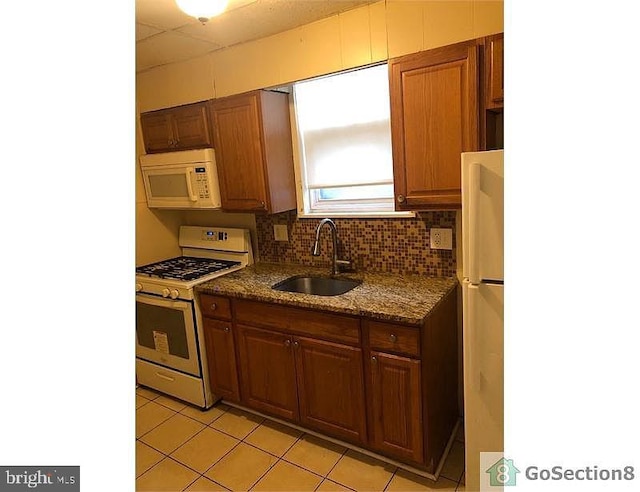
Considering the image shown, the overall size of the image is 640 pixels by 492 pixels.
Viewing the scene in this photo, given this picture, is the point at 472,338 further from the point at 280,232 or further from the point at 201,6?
the point at 201,6

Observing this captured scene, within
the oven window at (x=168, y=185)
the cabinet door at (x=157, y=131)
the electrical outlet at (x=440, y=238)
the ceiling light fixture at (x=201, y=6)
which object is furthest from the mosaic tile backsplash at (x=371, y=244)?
the ceiling light fixture at (x=201, y=6)

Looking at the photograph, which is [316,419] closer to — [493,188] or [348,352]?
[348,352]

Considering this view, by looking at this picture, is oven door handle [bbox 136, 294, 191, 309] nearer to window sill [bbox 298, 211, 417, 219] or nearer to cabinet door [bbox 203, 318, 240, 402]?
cabinet door [bbox 203, 318, 240, 402]

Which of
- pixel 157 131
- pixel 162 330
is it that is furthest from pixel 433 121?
pixel 162 330

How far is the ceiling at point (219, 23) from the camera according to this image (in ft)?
6.39

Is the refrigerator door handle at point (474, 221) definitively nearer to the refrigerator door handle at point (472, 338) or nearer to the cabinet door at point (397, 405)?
the refrigerator door handle at point (472, 338)

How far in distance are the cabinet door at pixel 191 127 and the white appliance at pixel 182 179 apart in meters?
0.06

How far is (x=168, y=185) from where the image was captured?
2.80m

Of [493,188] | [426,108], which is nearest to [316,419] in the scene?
[493,188]

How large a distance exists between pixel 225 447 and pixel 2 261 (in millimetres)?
1996

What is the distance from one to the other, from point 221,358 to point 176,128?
5.06 ft

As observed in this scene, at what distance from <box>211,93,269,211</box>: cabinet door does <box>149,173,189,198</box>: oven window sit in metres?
0.31

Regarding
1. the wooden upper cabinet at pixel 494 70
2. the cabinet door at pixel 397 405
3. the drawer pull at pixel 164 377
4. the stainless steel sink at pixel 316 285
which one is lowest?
A: the drawer pull at pixel 164 377
